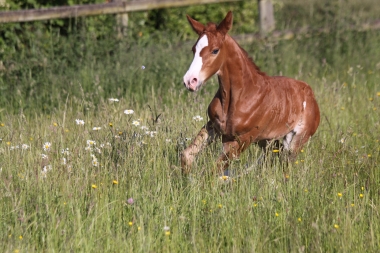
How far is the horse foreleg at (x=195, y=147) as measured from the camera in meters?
5.21

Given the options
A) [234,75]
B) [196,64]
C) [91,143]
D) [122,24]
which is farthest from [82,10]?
[196,64]

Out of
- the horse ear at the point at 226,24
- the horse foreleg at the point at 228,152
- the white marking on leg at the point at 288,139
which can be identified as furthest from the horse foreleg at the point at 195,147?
the white marking on leg at the point at 288,139

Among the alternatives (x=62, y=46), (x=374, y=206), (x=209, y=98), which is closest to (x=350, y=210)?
(x=374, y=206)

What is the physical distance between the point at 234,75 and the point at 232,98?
174 millimetres

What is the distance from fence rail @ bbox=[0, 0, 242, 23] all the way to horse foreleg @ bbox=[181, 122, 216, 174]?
426 centimetres

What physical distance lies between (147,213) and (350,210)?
1.25 m

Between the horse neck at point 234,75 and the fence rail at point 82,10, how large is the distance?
167 inches

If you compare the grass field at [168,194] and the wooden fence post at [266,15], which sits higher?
the wooden fence post at [266,15]

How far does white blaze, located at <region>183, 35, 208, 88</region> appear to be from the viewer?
4.82 meters

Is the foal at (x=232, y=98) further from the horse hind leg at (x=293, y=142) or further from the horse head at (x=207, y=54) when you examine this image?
the horse hind leg at (x=293, y=142)

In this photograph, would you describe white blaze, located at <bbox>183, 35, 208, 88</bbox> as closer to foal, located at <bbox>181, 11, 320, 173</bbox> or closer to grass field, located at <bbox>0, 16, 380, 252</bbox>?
foal, located at <bbox>181, 11, 320, 173</bbox>

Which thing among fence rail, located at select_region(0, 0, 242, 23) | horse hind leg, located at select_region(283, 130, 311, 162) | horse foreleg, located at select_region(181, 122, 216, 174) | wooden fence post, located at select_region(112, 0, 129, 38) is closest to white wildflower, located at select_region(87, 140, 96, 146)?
horse foreleg, located at select_region(181, 122, 216, 174)

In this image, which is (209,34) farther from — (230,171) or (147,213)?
(147,213)

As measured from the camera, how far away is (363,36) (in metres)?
10.5
